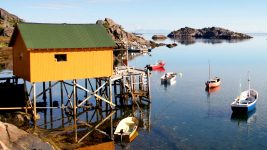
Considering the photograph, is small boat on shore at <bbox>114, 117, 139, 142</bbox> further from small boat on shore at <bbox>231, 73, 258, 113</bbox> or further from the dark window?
small boat on shore at <bbox>231, 73, 258, 113</bbox>

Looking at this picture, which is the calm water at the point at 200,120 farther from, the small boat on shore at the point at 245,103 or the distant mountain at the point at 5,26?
the distant mountain at the point at 5,26

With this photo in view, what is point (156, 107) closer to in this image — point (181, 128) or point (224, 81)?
point (181, 128)

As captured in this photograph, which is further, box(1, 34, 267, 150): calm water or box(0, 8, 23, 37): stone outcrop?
box(0, 8, 23, 37): stone outcrop

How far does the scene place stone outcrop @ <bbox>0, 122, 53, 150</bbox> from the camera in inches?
967

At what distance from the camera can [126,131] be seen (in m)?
34.1

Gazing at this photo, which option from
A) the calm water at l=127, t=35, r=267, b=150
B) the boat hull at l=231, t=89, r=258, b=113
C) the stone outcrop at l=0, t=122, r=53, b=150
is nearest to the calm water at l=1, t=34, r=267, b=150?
the calm water at l=127, t=35, r=267, b=150

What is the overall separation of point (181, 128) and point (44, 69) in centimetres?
1645

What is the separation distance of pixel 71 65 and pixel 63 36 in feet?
9.66

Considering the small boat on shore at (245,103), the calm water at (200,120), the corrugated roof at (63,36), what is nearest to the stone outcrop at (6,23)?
the calm water at (200,120)

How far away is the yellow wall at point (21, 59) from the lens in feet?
108

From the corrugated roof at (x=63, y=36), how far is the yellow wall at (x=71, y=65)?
1.98 ft

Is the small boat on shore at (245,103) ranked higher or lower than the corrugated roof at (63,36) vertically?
lower

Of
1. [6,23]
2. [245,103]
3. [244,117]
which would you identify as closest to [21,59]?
[244,117]

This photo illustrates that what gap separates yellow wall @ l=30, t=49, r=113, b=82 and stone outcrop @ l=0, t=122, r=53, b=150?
7008 millimetres
